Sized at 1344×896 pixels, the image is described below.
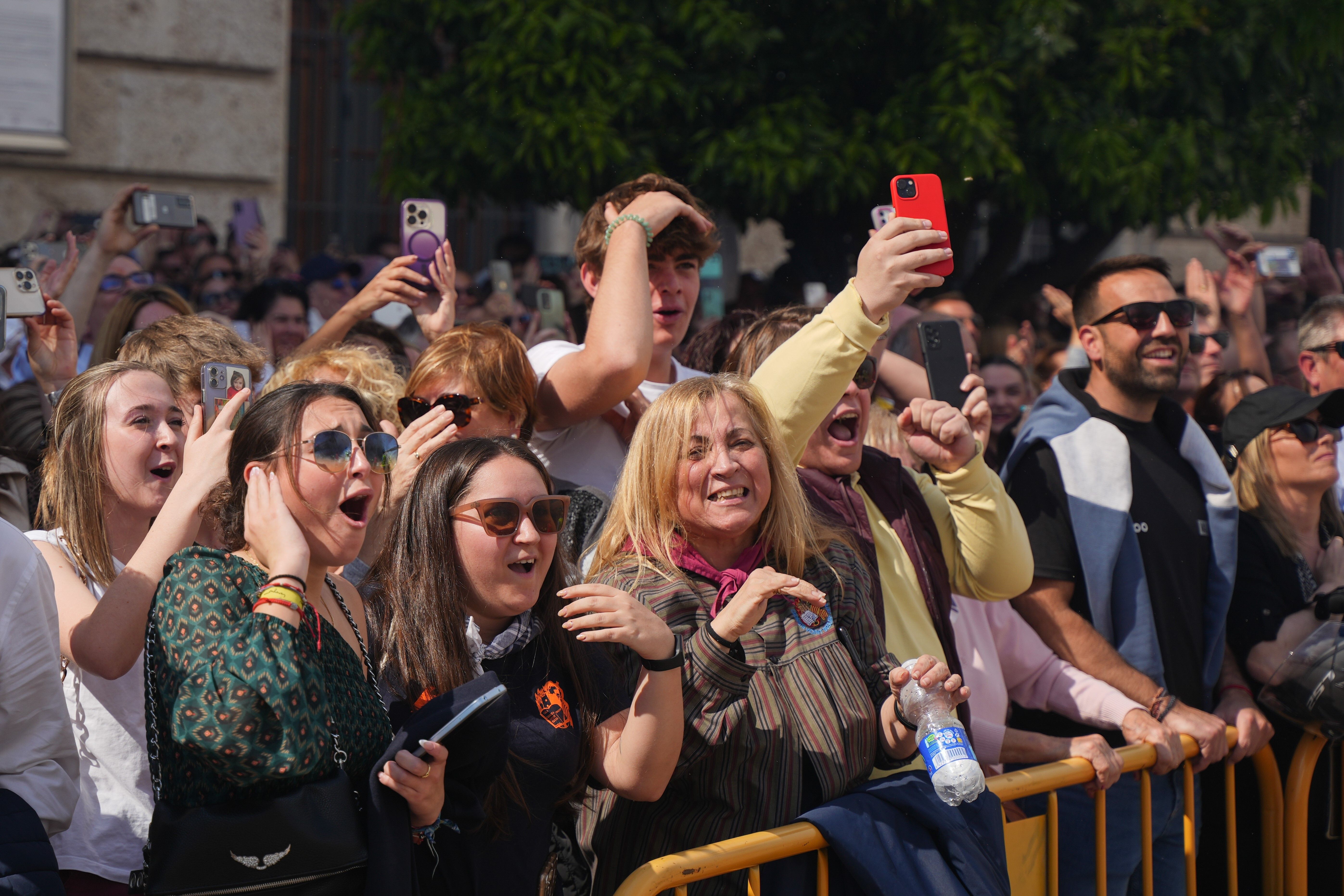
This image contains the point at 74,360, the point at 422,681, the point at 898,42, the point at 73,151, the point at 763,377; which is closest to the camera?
the point at 422,681

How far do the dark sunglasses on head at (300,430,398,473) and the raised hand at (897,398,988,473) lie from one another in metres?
1.35

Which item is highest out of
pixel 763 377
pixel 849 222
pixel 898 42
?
pixel 898 42

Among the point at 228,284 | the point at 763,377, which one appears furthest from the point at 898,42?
the point at 763,377

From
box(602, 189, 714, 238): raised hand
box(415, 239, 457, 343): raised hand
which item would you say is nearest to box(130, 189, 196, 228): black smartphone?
box(415, 239, 457, 343): raised hand

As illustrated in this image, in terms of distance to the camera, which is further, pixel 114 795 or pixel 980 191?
pixel 980 191

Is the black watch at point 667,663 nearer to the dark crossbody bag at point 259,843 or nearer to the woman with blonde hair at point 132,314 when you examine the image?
the dark crossbody bag at point 259,843

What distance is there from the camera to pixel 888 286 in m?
3.12

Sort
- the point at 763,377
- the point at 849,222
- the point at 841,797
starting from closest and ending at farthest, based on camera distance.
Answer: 1. the point at 841,797
2. the point at 763,377
3. the point at 849,222

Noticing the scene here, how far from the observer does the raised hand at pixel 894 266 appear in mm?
3125

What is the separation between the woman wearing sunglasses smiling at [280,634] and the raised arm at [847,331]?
99cm

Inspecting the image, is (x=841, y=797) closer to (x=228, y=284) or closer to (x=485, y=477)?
(x=485, y=477)

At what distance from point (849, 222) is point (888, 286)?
5.48m

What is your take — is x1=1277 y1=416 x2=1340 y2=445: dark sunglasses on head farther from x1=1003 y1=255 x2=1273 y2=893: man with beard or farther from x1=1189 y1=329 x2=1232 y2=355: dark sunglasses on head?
x1=1189 y1=329 x2=1232 y2=355: dark sunglasses on head

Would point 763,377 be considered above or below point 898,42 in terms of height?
below
